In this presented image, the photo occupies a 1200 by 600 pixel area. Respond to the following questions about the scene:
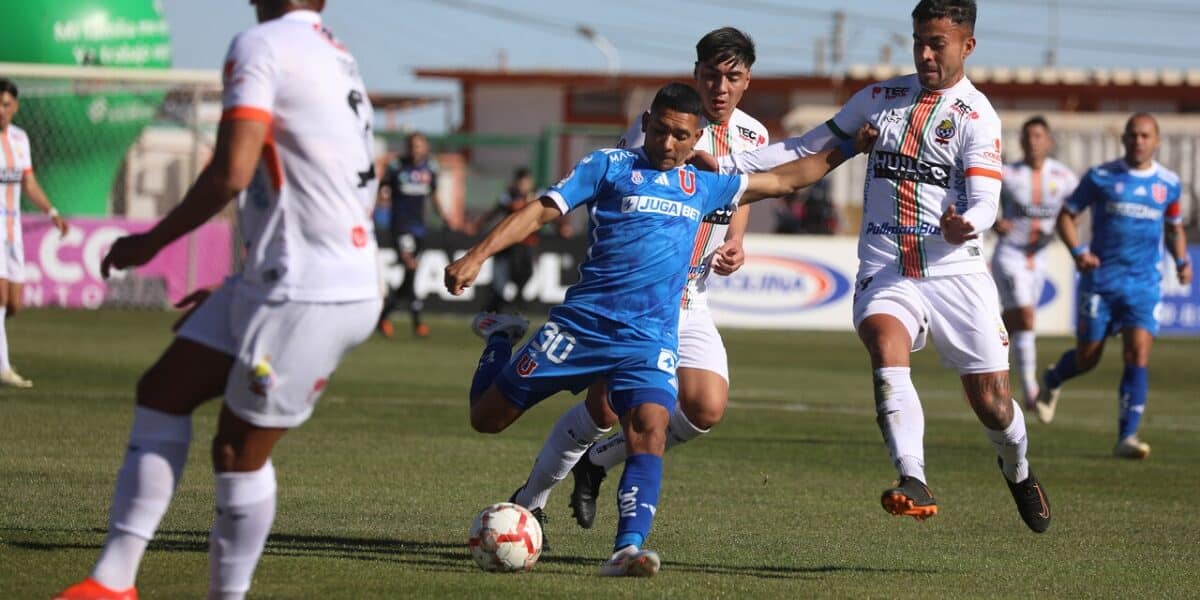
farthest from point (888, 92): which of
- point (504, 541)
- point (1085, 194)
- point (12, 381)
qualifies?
point (12, 381)

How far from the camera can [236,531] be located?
536cm

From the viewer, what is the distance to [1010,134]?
132ft

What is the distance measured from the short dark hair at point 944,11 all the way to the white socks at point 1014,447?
1.74m

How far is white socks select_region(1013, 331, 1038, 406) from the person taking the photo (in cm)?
1580

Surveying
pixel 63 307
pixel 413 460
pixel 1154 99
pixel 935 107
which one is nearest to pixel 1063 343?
pixel 63 307

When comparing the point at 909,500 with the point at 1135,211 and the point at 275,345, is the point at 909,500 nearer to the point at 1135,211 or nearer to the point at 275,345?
the point at 275,345

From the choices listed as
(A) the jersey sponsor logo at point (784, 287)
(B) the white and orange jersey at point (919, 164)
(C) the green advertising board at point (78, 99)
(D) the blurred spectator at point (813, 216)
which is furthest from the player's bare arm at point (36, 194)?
(D) the blurred spectator at point (813, 216)

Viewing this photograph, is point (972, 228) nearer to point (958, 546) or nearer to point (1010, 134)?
point (958, 546)

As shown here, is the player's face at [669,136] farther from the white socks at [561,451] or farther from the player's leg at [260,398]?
the player's leg at [260,398]

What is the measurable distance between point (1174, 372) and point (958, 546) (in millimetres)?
14498

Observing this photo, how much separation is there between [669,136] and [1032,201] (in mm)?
10760

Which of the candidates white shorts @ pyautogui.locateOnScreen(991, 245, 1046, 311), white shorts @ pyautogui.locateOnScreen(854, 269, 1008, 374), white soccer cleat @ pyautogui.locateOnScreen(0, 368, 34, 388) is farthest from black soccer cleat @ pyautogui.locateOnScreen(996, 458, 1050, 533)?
white soccer cleat @ pyautogui.locateOnScreen(0, 368, 34, 388)

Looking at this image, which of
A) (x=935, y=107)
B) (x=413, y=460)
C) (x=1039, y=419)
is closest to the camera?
(x=935, y=107)

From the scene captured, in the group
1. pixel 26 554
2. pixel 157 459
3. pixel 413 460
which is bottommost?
pixel 413 460
